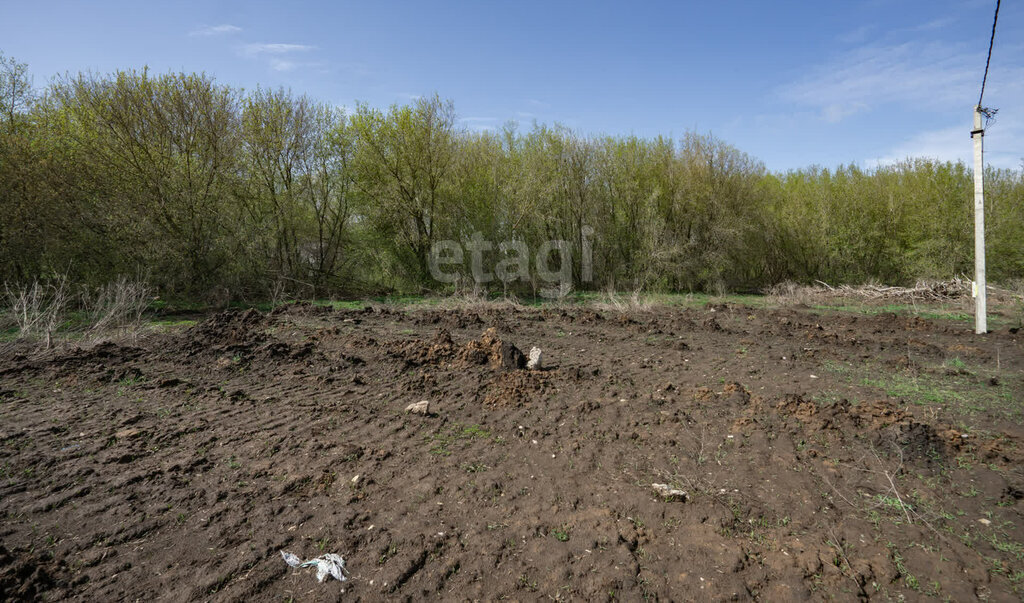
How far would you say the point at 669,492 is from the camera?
333cm

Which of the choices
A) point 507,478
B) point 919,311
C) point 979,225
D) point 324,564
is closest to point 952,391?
point 979,225

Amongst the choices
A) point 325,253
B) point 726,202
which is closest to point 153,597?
point 325,253

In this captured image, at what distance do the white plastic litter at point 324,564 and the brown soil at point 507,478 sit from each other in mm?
49

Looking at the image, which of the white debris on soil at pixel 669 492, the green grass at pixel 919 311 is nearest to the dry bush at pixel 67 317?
the white debris on soil at pixel 669 492

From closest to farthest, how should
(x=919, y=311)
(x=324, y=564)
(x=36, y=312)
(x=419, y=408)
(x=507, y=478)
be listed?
(x=324, y=564) → (x=507, y=478) → (x=419, y=408) → (x=36, y=312) → (x=919, y=311)

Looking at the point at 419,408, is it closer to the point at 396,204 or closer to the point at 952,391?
the point at 952,391

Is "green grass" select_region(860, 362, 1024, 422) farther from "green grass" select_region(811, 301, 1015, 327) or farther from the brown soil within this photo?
"green grass" select_region(811, 301, 1015, 327)

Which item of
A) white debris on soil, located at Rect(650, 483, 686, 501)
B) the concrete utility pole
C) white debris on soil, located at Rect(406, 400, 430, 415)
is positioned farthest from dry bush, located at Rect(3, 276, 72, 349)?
the concrete utility pole

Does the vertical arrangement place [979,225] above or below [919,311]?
above

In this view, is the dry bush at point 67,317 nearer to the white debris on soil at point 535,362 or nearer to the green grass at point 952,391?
the white debris on soil at point 535,362

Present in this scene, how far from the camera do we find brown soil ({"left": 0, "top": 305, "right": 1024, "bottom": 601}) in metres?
2.58

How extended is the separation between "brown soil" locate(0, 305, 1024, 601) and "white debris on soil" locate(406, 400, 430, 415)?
93 mm

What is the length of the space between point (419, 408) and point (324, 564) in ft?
7.80

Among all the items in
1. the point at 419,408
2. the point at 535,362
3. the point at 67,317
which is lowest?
the point at 419,408
